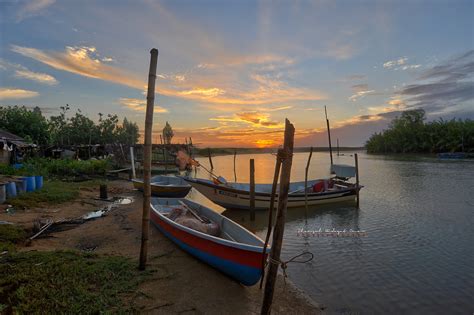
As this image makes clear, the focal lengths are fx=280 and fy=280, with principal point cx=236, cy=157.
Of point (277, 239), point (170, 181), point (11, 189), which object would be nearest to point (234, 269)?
point (277, 239)

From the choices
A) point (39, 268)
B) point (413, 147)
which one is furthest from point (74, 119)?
point (413, 147)

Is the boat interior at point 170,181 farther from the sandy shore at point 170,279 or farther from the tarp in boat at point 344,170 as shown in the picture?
the tarp in boat at point 344,170

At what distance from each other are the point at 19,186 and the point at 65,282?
32.0 feet

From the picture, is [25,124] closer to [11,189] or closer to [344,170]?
[11,189]

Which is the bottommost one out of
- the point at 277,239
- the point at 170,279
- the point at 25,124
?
the point at 170,279

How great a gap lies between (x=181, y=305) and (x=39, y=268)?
314 centimetres

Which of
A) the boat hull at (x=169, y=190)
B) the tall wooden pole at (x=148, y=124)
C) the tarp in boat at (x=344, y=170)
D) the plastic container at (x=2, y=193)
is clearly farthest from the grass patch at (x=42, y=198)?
the tarp in boat at (x=344, y=170)

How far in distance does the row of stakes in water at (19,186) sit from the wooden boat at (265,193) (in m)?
7.16

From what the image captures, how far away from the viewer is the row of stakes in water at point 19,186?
10994 millimetres

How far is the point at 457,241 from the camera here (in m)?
9.80

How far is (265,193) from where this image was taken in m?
14.1

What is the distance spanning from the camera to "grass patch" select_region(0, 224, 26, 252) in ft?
22.8

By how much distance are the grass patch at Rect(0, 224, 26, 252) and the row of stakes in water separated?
3.61 metres

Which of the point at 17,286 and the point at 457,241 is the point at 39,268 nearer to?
the point at 17,286
